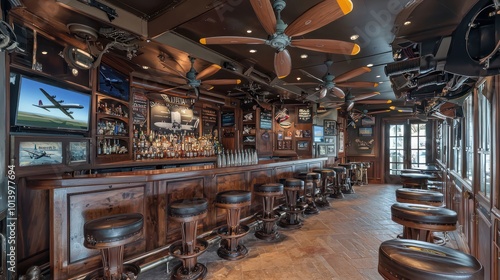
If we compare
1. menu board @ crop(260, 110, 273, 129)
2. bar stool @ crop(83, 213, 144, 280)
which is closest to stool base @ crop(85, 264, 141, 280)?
bar stool @ crop(83, 213, 144, 280)

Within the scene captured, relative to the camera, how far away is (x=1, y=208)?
161cm

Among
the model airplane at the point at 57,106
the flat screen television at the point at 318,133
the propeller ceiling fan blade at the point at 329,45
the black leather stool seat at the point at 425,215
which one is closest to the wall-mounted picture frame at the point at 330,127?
the flat screen television at the point at 318,133

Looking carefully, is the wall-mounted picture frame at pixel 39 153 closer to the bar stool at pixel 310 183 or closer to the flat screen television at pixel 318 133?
the bar stool at pixel 310 183

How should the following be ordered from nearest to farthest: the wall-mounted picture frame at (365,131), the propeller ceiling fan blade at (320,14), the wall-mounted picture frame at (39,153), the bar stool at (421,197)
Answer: the propeller ceiling fan blade at (320,14) → the wall-mounted picture frame at (39,153) → the bar stool at (421,197) → the wall-mounted picture frame at (365,131)

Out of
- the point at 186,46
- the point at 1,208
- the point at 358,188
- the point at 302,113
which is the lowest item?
the point at 358,188

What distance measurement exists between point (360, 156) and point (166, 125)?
8192 mm

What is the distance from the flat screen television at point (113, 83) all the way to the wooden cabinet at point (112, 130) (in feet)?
0.35

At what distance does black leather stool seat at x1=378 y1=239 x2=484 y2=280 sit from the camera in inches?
47.6

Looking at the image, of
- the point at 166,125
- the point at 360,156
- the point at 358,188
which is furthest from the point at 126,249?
the point at 360,156

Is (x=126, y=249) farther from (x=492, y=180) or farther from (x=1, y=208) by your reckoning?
(x=492, y=180)

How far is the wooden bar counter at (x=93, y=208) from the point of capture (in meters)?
2.12

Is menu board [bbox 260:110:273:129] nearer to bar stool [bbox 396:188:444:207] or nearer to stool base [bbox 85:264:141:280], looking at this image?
bar stool [bbox 396:188:444:207]

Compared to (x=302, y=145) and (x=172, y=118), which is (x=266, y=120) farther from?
(x=172, y=118)

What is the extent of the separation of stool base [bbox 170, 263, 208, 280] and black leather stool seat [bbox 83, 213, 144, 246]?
0.88 meters
